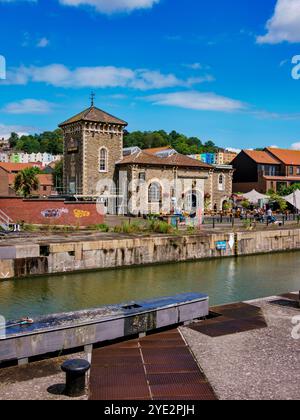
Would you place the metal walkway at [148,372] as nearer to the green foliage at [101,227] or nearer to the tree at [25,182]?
the green foliage at [101,227]

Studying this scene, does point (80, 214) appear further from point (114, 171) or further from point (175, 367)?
point (175, 367)

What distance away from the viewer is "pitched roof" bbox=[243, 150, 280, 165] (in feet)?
195

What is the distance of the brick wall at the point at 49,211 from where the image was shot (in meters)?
28.6

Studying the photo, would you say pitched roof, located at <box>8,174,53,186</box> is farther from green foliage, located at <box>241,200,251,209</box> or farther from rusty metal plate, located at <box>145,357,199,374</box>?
rusty metal plate, located at <box>145,357,199,374</box>

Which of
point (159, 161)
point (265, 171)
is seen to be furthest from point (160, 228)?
point (265, 171)

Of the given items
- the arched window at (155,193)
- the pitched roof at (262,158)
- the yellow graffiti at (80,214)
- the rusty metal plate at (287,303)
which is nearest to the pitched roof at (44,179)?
the pitched roof at (262,158)

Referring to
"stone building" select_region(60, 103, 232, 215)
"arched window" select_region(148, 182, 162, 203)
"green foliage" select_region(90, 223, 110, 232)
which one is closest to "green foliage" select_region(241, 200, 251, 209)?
"stone building" select_region(60, 103, 232, 215)

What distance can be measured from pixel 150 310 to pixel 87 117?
31936 millimetres

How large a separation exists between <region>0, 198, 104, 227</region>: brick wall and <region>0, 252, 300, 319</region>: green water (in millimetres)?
7265

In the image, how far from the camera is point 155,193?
4178 centimetres

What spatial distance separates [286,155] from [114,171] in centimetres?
3037

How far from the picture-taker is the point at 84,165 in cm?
3966
